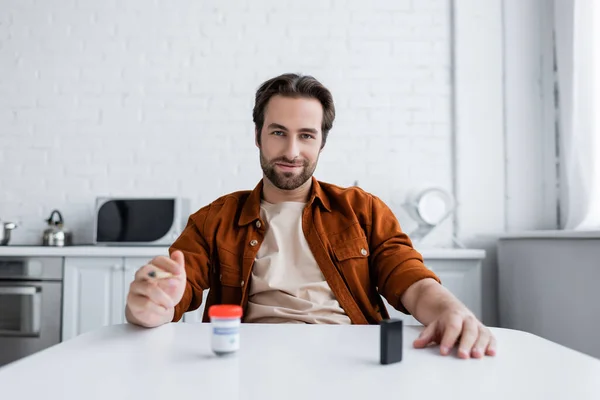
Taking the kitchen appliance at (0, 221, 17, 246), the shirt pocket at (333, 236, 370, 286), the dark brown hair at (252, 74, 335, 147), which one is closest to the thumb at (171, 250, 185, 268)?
the shirt pocket at (333, 236, 370, 286)

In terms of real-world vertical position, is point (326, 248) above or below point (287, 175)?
below

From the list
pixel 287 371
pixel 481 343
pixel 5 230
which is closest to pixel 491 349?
pixel 481 343

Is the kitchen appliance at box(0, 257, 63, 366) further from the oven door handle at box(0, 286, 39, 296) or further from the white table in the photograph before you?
the white table

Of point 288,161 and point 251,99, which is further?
point 251,99

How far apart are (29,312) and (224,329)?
210 cm

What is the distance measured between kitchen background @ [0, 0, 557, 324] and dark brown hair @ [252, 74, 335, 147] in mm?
1407

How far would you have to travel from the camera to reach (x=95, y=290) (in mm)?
2592

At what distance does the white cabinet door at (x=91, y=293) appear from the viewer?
258 cm

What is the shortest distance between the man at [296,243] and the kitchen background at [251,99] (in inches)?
57.4

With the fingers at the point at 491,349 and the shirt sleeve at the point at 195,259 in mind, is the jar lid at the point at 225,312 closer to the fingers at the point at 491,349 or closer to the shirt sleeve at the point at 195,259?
the fingers at the point at 491,349

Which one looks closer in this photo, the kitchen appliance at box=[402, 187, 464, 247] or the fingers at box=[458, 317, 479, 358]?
the fingers at box=[458, 317, 479, 358]

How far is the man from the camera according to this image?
1.43 meters

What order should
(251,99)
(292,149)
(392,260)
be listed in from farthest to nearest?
(251,99)
(292,149)
(392,260)

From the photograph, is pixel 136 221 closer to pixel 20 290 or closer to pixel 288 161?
pixel 20 290
